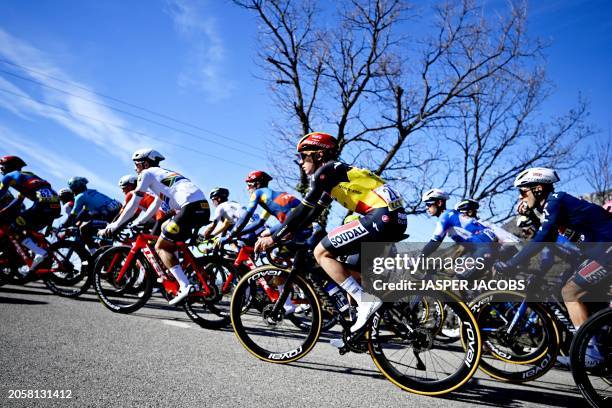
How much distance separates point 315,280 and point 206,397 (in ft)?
5.01

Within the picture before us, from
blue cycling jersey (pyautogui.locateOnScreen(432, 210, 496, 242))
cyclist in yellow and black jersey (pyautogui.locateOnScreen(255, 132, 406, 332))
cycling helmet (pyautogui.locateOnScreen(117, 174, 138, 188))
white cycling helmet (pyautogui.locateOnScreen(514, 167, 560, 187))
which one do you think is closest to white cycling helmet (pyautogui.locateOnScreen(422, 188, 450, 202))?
blue cycling jersey (pyautogui.locateOnScreen(432, 210, 496, 242))

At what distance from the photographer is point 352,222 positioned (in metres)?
3.36

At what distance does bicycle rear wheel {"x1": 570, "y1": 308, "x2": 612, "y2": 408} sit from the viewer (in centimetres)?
277

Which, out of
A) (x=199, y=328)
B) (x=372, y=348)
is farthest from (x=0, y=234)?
(x=372, y=348)

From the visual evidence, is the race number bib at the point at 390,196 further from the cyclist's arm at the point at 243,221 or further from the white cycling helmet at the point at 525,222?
the cyclist's arm at the point at 243,221

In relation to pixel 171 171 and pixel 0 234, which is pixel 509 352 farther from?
pixel 0 234

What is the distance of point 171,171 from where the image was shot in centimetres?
557

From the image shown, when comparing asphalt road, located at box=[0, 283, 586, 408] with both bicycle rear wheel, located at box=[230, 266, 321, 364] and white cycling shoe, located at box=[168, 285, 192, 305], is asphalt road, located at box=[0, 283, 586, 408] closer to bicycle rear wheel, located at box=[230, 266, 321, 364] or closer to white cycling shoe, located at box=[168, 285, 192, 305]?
bicycle rear wheel, located at box=[230, 266, 321, 364]

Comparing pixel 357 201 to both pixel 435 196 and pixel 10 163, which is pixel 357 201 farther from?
pixel 10 163

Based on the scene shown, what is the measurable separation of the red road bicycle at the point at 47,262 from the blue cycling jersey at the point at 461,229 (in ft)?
20.7

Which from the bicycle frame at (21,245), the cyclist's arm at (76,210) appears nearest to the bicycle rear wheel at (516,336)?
the bicycle frame at (21,245)

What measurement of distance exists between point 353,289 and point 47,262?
6214 mm

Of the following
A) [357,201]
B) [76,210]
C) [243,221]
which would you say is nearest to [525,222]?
[357,201]

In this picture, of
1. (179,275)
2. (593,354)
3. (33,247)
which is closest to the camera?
(593,354)
